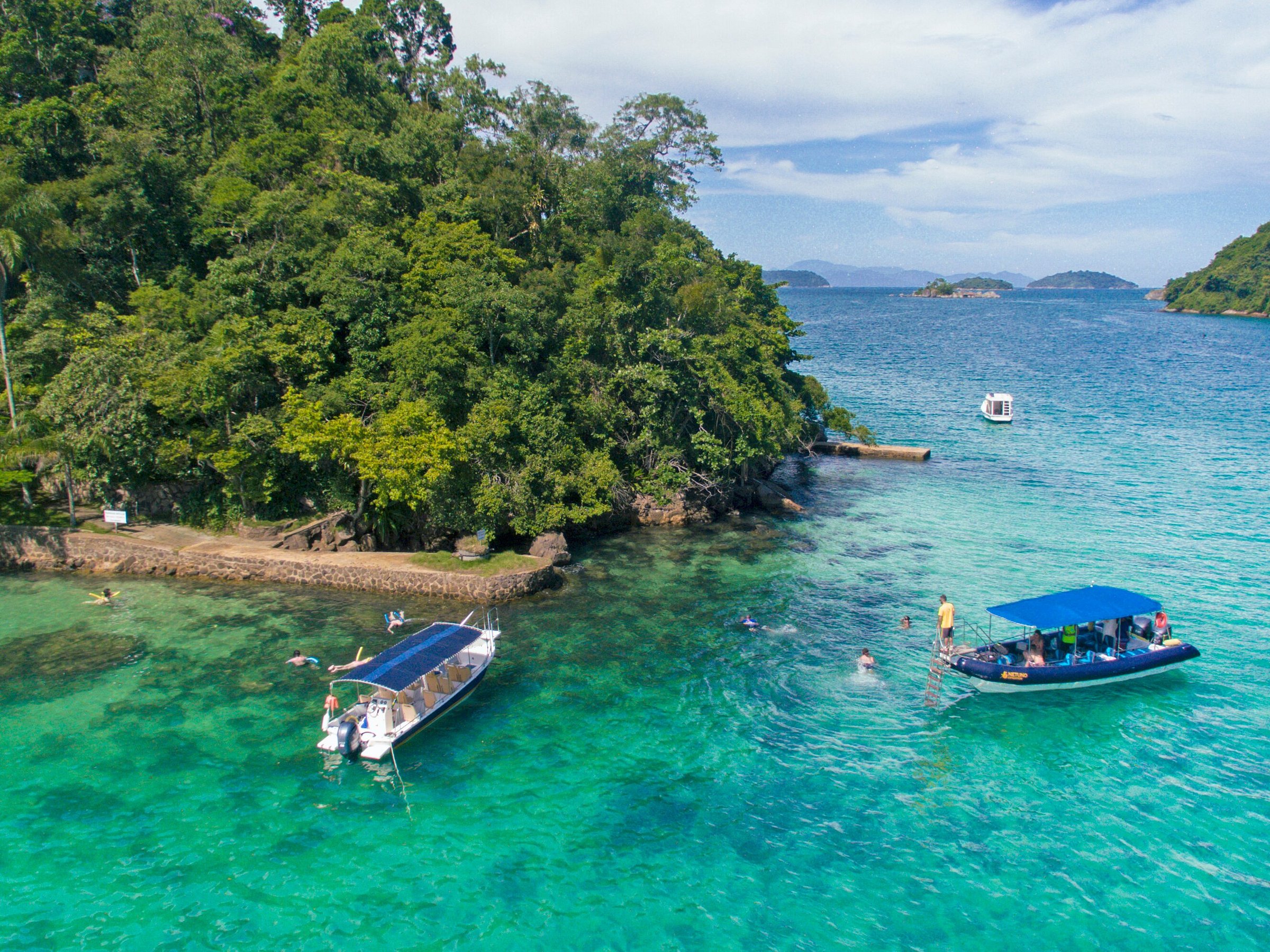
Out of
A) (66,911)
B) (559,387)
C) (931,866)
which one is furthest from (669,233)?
(66,911)

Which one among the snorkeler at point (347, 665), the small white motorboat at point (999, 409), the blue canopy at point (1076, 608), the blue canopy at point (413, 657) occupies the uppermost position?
the small white motorboat at point (999, 409)

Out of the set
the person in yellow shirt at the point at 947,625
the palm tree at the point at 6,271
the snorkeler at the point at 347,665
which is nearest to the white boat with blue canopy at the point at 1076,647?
the person in yellow shirt at the point at 947,625

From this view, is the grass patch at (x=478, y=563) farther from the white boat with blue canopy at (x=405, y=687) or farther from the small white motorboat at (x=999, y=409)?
the small white motorboat at (x=999, y=409)

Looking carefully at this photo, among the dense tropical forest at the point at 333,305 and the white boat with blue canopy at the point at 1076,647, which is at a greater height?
the dense tropical forest at the point at 333,305

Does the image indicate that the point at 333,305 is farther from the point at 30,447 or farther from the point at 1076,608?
the point at 1076,608

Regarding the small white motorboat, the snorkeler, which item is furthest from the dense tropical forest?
the small white motorboat

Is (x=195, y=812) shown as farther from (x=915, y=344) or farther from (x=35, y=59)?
(x=915, y=344)

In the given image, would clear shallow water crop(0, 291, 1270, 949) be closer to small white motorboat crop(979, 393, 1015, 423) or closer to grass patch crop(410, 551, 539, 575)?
grass patch crop(410, 551, 539, 575)
